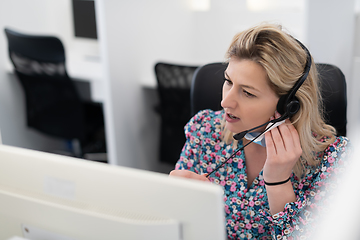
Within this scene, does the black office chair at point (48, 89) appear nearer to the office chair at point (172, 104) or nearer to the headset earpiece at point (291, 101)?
the office chair at point (172, 104)

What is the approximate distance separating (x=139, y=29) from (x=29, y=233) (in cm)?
172

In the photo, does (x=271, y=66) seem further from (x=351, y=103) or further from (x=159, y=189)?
(x=351, y=103)

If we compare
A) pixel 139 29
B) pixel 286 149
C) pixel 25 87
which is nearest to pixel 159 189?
pixel 286 149

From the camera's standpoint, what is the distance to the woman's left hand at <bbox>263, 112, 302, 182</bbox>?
0.89 m

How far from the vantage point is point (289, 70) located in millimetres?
931

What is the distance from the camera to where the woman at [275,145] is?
92 cm

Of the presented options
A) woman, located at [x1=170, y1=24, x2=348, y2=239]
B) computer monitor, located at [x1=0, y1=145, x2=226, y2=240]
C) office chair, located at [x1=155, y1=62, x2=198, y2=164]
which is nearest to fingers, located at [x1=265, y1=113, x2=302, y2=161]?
woman, located at [x1=170, y1=24, x2=348, y2=239]

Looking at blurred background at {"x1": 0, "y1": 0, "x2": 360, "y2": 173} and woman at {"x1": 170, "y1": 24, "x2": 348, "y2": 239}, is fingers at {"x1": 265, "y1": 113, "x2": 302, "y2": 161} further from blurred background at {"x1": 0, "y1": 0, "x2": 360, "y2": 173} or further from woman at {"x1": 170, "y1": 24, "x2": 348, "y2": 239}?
blurred background at {"x1": 0, "y1": 0, "x2": 360, "y2": 173}

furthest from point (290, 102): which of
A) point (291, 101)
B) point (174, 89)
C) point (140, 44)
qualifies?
point (140, 44)

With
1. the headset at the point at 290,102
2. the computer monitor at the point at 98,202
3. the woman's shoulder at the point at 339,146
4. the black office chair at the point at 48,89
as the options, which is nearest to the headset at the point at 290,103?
the headset at the point at 290,102

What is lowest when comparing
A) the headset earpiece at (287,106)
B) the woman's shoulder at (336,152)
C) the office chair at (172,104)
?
the office chair at (172,104)

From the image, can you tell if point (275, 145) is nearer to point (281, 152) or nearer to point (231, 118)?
point (281, 152)

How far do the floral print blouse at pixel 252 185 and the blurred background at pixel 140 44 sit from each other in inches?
26.2

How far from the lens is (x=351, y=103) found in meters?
1.60
